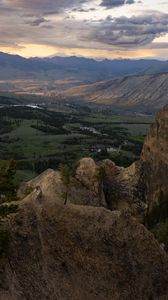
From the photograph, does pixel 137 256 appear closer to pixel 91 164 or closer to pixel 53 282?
pixel 53 282

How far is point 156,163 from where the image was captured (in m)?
120

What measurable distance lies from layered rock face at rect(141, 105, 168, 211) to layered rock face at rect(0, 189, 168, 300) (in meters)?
53.6

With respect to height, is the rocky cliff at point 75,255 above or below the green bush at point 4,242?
below

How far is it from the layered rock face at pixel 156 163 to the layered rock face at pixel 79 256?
53.6m

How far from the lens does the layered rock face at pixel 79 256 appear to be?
51000mm

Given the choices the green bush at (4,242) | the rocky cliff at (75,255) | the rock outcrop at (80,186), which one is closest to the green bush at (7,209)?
the rocky cliff at (75,255)

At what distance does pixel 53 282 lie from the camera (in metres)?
52.6

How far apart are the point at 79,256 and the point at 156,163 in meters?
66.7

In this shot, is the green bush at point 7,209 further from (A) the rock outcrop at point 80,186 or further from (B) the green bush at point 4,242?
(A) the rock outcrop at point 80,186

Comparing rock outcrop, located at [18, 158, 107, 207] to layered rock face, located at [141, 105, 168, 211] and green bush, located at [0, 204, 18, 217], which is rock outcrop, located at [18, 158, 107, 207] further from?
green bush, located at [0, 204, 18, 217]

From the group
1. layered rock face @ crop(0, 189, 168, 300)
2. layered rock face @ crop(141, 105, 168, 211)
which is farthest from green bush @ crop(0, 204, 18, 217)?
layered rock face @ crop(141, 105, 168, 211)

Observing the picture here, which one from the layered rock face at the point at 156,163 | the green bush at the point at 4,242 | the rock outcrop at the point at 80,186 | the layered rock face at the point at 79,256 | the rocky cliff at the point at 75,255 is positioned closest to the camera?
A: the green bush at the point at 4,242

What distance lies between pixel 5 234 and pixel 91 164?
2544 inches

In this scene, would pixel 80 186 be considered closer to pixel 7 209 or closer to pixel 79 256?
pixel 79 256
